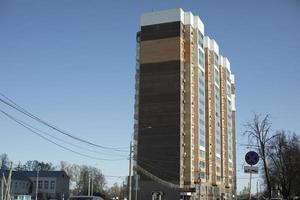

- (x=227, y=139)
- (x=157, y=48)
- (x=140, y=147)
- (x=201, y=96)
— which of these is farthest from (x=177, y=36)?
(x=227, y=139)

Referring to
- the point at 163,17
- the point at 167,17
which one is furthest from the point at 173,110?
the point at 163,17

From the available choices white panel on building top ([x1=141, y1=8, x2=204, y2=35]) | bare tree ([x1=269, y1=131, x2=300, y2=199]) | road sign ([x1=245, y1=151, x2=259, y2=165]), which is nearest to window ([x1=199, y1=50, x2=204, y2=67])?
white panel on building top ([x1=141, y1=8, x2=204, y2=35])

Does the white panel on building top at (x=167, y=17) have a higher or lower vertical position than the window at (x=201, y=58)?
higher

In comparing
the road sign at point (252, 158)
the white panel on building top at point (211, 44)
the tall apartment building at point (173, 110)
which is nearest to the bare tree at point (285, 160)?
the road sign at point (252, 158)

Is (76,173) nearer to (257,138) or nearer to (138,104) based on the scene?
(138,104)

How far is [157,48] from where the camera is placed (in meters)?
119

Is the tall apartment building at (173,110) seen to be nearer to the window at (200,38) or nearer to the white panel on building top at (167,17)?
the white panel on building top at (167,17)

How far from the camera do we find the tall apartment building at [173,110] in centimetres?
11288

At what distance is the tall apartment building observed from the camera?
113m

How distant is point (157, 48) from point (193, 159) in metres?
27.8

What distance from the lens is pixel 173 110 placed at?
11456cm

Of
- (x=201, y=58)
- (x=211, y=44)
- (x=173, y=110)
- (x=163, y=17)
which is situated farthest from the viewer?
(x=211, y=44)

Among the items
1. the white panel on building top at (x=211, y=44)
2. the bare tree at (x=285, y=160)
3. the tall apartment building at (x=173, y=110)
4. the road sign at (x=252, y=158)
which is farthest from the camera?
the white panel on building top at (x=211, y=44)

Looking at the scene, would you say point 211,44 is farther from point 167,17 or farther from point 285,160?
point 285,160
